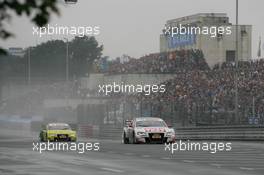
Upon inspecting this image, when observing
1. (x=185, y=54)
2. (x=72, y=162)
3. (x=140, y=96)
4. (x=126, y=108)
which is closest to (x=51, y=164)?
(x=72, y=162)

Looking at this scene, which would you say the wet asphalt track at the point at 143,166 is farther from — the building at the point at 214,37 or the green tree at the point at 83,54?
the green tree at the point at 83,54

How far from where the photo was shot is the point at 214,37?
230ft

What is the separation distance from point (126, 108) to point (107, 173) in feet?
101

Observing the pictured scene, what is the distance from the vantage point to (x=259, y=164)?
1930 centimetres

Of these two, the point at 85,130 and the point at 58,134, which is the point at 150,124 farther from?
the point at 85,130

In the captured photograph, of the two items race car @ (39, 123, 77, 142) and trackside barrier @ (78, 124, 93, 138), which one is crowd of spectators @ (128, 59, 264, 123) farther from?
race car @ (39, 123, 77, 142)

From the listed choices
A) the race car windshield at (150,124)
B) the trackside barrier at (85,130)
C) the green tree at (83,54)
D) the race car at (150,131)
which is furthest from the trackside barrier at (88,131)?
the green tree at (83,54)

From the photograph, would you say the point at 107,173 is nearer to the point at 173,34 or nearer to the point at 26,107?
the point at 173,34

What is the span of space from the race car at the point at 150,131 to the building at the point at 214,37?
109 ft

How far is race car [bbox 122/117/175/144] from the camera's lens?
111 ft

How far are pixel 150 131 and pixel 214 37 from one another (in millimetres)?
37006

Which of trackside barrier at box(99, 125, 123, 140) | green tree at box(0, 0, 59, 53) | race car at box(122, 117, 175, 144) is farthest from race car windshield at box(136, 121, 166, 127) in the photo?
green tree at box(0, 0, 59, 53)

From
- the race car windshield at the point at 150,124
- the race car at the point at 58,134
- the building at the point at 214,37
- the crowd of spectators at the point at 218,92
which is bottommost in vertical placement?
the race car at the point at 58,134

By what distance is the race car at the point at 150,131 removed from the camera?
33.8 metres
